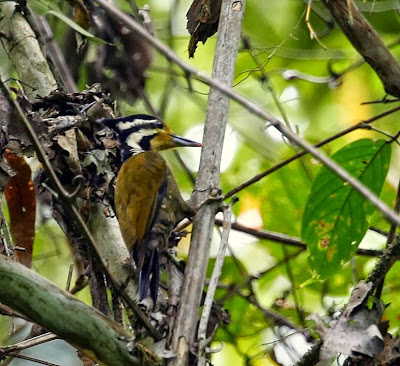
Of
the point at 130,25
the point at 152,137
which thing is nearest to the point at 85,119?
the point at 152,137

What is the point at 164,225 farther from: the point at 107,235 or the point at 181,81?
the point at 181,81

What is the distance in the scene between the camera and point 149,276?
184 centimetres

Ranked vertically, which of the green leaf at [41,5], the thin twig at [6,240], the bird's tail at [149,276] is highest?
the green leaf at [41,5]

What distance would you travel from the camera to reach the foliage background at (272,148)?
295 centimetres

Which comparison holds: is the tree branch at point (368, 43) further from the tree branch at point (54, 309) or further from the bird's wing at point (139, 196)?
the tree branch at point (54, 309)

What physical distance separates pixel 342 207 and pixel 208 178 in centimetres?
58

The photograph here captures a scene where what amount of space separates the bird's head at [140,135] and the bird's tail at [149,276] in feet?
1.30

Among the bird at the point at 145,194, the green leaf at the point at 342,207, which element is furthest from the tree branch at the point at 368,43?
the bird at the point at 145,194

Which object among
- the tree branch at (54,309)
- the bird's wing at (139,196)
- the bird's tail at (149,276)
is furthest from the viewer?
the bird's wing at (139,196)

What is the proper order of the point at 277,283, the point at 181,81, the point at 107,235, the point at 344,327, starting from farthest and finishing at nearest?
the point at 181,81, the point at 277,283, the point at 107,235, the point at 344,327

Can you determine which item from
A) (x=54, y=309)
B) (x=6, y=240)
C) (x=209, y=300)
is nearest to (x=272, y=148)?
(x=6, y=240)

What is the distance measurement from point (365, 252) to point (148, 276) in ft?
3.27

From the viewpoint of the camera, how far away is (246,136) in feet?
11.4

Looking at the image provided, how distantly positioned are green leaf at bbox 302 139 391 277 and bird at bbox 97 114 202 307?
37 cm
